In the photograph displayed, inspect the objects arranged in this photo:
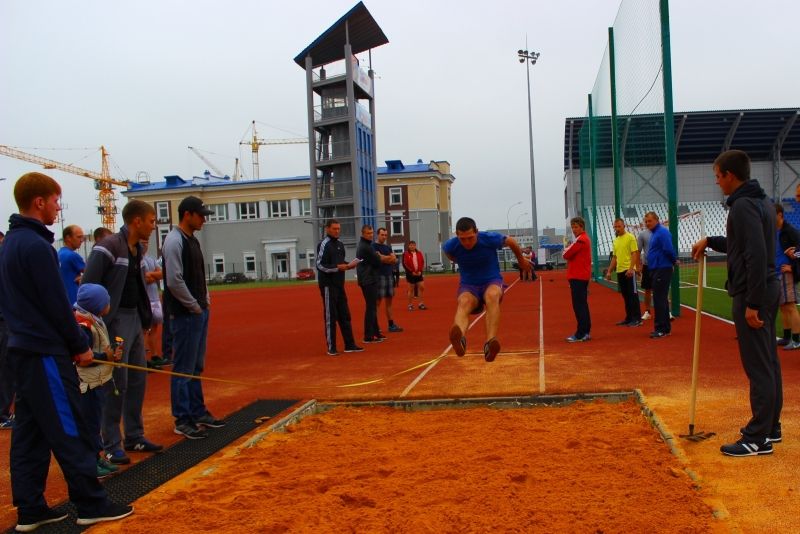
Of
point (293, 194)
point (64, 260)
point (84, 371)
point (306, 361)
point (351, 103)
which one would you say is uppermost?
point (351, 103)

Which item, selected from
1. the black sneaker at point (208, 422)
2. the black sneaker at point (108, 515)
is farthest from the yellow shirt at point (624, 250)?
the black sneaker at point (108, 515)

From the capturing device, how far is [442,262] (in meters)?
62.8

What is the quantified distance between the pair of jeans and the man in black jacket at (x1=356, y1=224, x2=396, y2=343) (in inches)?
220

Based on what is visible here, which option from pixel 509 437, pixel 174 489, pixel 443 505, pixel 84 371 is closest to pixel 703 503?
pixel 443 505

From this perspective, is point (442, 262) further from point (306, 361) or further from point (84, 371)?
point (84, 371)

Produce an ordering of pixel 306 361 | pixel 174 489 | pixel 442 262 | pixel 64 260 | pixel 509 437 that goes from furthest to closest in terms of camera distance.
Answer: pixel 442 262 < pixel 306 361 < pixel 64 260 < pixel 509 437 < pixel 174 489

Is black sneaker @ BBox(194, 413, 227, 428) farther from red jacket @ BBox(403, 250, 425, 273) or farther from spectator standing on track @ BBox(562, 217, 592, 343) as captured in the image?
red jacket @ BBox(403, 250, 425, 273)

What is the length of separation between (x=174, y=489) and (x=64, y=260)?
414cm

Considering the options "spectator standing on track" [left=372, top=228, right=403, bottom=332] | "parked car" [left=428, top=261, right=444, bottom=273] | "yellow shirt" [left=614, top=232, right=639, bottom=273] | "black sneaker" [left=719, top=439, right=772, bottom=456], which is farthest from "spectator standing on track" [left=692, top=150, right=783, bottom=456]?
"parked car" [left=428, top=261, right=444, bottom=273]

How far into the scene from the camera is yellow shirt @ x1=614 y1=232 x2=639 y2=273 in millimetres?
11902

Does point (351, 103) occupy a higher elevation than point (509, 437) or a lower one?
higher

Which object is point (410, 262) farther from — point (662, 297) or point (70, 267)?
point (70, 267)

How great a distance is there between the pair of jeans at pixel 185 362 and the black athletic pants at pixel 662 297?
698 centimetres

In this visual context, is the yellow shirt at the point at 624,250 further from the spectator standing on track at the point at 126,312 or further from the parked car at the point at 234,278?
the parked car at the point at 234,278
